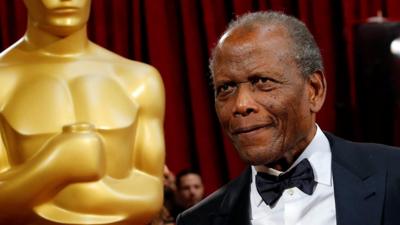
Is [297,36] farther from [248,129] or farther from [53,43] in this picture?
[53,43]

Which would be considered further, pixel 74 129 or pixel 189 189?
pixel 189 189

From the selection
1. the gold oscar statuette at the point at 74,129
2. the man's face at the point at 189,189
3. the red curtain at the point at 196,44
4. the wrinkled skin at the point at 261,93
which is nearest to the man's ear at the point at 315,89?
the wrinkled skin at the point at 261,93

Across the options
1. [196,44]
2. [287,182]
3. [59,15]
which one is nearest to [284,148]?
[287,182]

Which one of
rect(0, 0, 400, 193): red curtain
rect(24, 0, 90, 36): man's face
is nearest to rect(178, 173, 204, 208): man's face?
rect(0, 0, 400, 193): red curtain

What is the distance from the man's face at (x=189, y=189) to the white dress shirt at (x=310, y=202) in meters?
1.31

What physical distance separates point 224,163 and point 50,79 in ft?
4.18

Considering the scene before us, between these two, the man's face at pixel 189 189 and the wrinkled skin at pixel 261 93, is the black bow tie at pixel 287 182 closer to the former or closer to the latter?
the wrinkled skin at pixel 261 93

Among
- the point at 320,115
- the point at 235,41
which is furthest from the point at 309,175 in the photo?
the point at 320,115

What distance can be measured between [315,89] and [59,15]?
638mm

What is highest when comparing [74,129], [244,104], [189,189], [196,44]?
[244,104]

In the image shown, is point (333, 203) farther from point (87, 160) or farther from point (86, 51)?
point (86, 51)

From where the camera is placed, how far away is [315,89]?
127 centimetres

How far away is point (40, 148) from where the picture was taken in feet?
5.33

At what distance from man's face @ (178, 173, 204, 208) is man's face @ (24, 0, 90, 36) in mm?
1013
